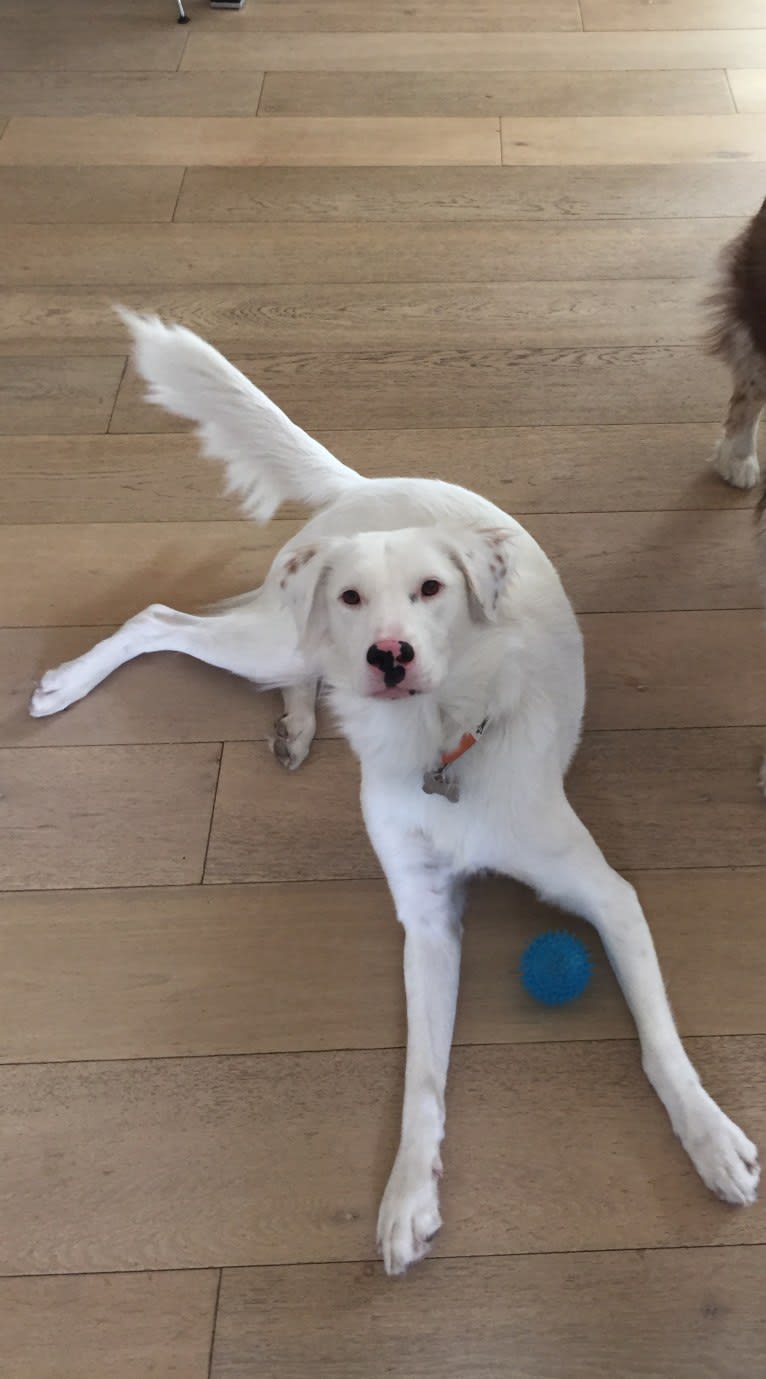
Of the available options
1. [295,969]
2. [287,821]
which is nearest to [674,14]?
[287,821]

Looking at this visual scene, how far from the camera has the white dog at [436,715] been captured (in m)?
1.20

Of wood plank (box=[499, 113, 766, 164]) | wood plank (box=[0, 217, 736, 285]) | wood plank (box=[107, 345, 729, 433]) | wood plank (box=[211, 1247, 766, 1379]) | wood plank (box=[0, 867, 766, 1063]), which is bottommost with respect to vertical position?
wood plank (box=[211, 1247, 766, 1379])

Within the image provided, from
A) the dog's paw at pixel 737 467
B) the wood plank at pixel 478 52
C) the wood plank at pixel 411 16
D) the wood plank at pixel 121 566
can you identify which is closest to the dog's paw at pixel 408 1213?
the wood plank at pixel 121 566

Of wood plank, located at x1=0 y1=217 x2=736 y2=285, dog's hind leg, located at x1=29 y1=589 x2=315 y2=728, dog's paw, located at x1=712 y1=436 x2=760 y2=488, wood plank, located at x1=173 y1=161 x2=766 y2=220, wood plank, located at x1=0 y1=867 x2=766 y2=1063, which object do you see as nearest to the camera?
wood plank, located at x1=0 y1=867 x2=766 y2=1063

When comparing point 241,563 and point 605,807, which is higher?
point 241,563

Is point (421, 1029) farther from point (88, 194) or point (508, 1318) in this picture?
point (88, 194)

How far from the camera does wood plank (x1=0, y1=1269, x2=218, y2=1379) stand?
1.24 metres

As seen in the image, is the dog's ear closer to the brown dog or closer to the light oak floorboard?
the brown dog

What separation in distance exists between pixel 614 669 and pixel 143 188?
205 cm

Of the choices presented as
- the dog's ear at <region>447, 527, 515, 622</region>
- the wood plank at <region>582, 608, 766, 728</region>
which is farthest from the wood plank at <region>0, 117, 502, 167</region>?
the dog's ear at <region>447, 527, 515, 622</region>

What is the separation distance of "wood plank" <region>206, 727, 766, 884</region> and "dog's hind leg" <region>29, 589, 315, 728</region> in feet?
0.36

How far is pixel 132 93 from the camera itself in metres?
3.17

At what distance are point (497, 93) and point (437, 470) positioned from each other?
1636 mm

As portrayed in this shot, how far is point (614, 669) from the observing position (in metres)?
1.86
